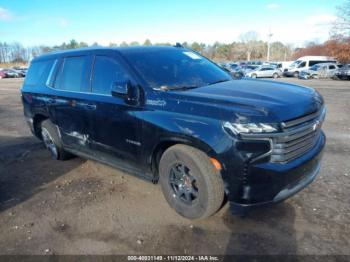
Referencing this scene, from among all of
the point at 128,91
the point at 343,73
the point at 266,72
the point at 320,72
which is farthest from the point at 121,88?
the point at 266,72

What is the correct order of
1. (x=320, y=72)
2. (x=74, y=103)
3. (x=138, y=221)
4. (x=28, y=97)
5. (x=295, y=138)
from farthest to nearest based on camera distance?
(x=320, y=72) → (x=28, y=97) → (x=74, y=103) → (x=138, y=221) → (x=295, y=138)

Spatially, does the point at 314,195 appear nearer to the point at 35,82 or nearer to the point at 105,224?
the point at 105,224

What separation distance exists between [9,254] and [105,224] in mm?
1005

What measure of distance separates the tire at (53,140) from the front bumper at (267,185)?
3.65 metres

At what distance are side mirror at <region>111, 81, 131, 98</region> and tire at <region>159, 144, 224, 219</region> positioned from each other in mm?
858

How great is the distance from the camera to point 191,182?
11.8 feet

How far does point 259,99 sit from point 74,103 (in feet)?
9.27

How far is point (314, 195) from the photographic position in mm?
4227

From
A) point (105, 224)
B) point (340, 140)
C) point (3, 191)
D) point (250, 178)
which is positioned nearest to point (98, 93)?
point (105, 224)

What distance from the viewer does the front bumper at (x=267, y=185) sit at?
3.03 meters

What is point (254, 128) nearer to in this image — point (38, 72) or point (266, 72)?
point (38, 72)

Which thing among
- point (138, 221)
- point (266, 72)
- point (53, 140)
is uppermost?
point (53, 140)

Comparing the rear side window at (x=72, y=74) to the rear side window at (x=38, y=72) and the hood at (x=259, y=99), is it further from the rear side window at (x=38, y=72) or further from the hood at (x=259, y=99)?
the hood at (x=259, y=99)

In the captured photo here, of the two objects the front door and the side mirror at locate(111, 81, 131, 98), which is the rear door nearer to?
the front door
